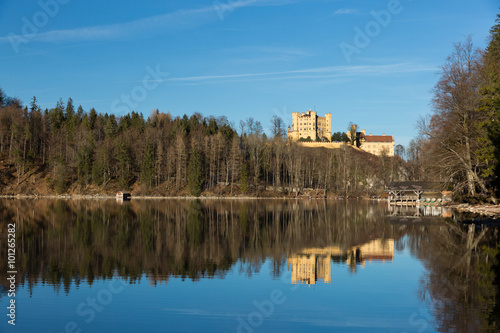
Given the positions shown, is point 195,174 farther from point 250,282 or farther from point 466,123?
point 250,282

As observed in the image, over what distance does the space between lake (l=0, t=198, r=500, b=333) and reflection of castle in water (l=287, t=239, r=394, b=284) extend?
0.19 feet

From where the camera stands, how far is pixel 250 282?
1655cm

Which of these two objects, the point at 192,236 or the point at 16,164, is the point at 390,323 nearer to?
the point at 192,236

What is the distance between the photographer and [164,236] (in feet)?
92.4

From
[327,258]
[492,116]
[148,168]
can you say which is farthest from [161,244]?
[148,168]

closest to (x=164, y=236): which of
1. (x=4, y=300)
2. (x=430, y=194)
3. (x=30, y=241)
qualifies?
(x=30, y=241)

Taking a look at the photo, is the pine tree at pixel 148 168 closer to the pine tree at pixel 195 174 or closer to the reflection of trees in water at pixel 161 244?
the pine tree at pixel 195 174

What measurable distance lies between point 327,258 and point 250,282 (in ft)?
19.7

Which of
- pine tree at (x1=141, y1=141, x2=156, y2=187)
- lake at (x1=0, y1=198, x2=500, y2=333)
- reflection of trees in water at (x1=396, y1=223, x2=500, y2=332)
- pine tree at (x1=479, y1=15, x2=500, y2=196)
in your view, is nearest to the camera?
reflection of trees in water at (x1=396, y1=223, x2=500, y2=332)

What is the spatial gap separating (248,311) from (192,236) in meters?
15.8

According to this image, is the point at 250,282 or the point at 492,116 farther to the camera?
the point at 492,116

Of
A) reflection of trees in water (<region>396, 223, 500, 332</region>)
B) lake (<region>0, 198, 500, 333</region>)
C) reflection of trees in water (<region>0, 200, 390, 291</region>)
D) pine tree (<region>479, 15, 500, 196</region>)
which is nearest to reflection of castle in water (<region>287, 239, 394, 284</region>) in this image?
lake (<region>0, 198, 500, 333</region>)

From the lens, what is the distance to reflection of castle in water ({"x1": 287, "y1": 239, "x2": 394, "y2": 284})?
695 inches

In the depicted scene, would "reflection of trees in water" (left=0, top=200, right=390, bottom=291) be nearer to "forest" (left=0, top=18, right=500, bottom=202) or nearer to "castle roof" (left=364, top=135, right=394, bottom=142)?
"forest" (left=0, top=18, right=500, bottom=202)
